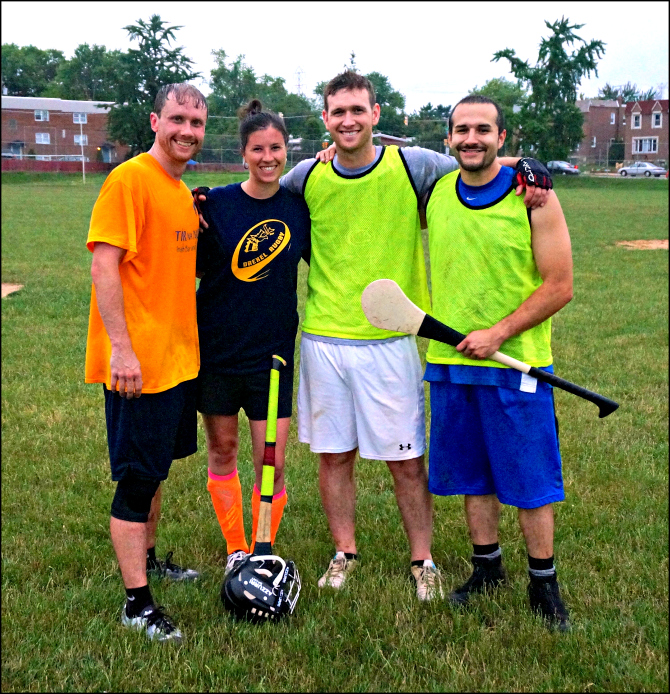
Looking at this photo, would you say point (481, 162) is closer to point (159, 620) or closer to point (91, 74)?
point (159, 620)

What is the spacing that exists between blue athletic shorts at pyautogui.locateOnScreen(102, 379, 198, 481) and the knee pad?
0.04 metres

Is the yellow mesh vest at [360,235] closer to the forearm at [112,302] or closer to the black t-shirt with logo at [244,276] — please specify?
the black t-shirt with logo at [244,276]

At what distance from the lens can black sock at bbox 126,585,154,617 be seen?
2.98 metres

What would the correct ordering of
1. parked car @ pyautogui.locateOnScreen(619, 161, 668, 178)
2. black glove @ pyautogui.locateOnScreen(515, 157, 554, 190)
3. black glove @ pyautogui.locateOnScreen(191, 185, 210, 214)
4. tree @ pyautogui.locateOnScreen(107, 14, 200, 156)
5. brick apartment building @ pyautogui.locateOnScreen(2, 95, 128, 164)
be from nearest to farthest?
black glove @ pyautogui.locateOnScreen(515, 157, 554, 190), black glove @ pyautogui.locateOnScreen(191, 185, 210, 214), tree @ pyautogui.locateOnScreen(107, 14, 200, 156), brick apartment building @ pyautogui.locateOnScreen(2, 95, 128, 164), parked car @ pyautogui.locateOnScreen(619, 161, 668, 178)

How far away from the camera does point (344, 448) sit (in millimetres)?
3441

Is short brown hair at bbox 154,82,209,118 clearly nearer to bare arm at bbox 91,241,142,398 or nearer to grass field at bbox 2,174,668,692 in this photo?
bare arm at bbox 91,241,142,398

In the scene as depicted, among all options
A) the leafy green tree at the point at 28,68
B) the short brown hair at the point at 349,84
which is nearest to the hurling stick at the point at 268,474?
the short brown hair at the point at 349,84

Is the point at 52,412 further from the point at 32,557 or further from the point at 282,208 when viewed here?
the point at 282,208

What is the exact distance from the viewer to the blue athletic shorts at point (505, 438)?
294cm

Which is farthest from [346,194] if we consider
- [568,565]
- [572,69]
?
[572,69]

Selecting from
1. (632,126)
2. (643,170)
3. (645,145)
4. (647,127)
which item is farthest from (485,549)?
(647,127)

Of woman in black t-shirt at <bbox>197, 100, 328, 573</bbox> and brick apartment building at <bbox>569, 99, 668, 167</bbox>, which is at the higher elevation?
brick apartment building at <bbox>569, 99, 668, 167</bbox>

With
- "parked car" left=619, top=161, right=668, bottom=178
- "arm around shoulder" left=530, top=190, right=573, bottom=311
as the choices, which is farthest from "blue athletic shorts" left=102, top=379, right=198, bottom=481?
"parked car" left=619, top=161, right=668, bottom=178

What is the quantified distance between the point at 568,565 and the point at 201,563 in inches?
68.8
